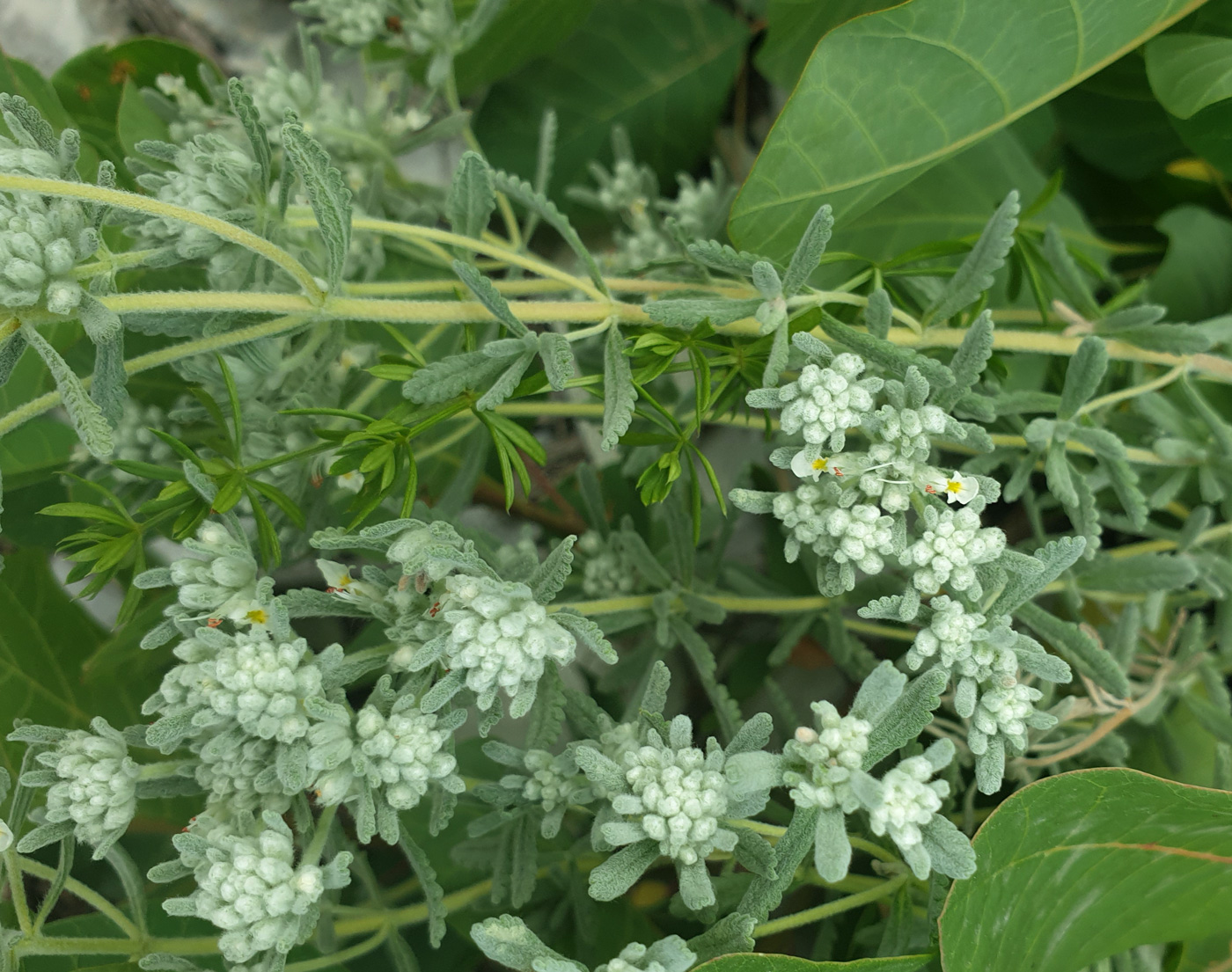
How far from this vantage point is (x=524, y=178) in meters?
2.20

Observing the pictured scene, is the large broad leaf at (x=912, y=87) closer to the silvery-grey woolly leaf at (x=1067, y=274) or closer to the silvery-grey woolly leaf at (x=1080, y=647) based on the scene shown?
the silvery-grey woolly leaf at (x=1067, y=274)

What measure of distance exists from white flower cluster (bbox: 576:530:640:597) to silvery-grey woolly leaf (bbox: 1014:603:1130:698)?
59cm

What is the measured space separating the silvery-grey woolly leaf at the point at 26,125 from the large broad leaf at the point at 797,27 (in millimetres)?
1112

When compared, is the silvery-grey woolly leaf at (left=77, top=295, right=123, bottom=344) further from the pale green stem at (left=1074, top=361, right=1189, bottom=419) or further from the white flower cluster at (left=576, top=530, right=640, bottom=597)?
the pale green stem at (left=1074, top=361, right=1189, bottom=419)

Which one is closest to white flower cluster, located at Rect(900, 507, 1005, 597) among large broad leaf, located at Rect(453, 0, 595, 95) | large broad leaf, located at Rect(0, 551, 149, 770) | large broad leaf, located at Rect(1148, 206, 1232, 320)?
large broad leaf, located at Rect(1148, 206, 1232, 320)

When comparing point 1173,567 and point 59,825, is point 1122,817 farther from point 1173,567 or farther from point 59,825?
point 59,825

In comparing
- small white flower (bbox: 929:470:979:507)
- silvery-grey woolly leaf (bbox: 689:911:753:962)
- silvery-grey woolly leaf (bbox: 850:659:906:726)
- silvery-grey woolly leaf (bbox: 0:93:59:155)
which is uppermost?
silvery-grey woolly leaf (bbox: 0:93:59:155)

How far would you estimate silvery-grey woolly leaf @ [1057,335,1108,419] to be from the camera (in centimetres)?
126

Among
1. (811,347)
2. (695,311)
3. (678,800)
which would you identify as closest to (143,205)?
(695,311)

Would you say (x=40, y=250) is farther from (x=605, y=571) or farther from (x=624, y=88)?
(x=624, y=88)

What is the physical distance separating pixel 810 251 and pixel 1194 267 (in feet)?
4.09

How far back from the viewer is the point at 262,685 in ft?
3.35

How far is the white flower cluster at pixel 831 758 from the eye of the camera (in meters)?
1.00

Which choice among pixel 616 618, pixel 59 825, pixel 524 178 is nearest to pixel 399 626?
pixel 616 618
